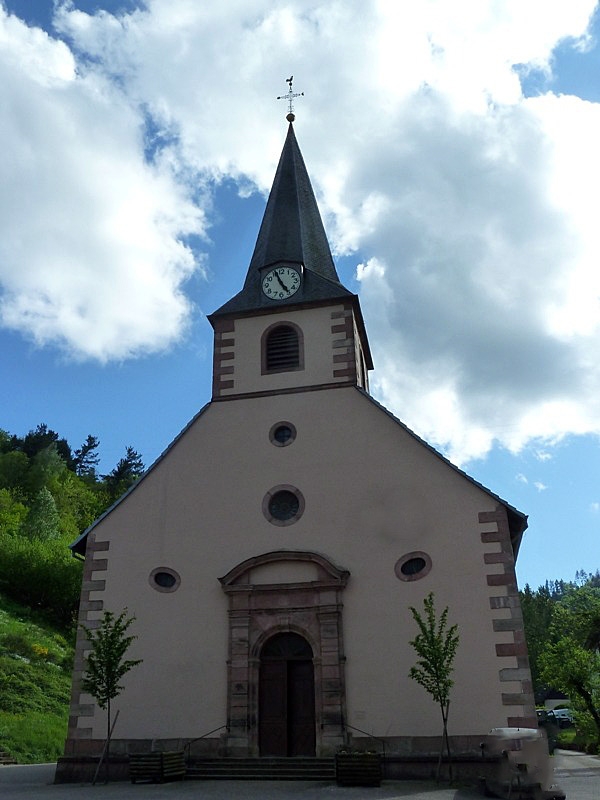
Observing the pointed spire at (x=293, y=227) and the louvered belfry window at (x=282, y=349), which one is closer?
the louvered belfry window at (x=282, y=349)

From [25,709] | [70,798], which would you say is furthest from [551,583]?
[70,798]

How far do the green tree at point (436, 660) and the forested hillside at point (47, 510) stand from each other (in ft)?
112

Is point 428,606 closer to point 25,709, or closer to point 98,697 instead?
point 98,697

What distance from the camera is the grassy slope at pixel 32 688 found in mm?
22266

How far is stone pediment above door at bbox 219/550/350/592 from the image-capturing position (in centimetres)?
1545

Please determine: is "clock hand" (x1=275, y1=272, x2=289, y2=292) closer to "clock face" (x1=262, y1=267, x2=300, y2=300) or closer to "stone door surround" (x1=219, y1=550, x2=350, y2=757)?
"clock face" (x1=262, y1=267, x2=300, y2=300)

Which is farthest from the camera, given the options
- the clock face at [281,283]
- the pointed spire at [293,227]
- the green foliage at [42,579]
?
the green foliage at [42,579]

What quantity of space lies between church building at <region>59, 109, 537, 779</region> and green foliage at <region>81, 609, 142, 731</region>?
2.90 feet

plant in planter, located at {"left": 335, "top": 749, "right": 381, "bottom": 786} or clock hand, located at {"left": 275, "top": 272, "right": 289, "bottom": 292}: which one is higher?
clock hand, located at {"left": 275, "top": 272, "right": 289, "bottom": 292}

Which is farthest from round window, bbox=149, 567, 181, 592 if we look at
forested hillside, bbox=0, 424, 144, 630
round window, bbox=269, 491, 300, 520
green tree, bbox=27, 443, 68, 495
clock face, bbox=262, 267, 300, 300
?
green tree, bbox=27, 443, 68, 495

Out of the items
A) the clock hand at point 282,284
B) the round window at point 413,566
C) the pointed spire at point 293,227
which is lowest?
the round window at point 413,566

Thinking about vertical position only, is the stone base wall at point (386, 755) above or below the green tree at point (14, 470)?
below

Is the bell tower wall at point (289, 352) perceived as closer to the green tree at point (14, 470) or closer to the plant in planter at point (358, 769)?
the plant in planter at point (358, 769)

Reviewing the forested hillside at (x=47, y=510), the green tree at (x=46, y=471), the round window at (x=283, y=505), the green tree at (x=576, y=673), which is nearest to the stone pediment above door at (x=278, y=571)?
the round window at (x=283, y=505)
